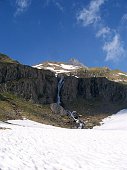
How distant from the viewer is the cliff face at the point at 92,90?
5965 inches

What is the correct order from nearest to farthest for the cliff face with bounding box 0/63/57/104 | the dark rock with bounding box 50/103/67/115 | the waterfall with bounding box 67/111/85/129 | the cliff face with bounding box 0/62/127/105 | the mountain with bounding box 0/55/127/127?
the waterfall with bounding box 67/111/85/129
the dark rock with bounding box 50/103/67/115
the mountain with bounding box 0/55/127/127
the cliff face with bounding box 0/63/57/104
the cliff face with bounding box 0/62/127/105

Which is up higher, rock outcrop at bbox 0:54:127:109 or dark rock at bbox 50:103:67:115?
rock outcrop at bbox 0:54:127:109

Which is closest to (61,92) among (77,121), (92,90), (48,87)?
(48,87)

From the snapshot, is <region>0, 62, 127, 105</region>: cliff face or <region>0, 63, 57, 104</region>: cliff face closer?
<region>0, 63, 57, 104</region>: cliff face

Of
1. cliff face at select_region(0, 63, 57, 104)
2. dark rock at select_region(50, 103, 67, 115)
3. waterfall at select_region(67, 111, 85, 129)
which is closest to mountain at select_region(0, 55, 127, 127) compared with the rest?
cliff face at select_region(0, 63, 57, 104)

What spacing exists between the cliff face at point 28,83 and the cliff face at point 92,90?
301 inches

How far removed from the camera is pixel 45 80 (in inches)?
5684

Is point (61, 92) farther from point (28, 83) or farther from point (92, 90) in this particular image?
point (92, 90)

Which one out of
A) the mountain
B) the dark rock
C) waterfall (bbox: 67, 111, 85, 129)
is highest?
the mountain

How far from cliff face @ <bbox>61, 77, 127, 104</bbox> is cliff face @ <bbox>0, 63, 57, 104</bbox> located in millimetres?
7657

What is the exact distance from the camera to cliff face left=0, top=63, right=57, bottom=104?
5123 inches

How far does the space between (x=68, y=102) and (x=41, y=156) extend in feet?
415

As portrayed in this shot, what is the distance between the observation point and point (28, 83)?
135 m

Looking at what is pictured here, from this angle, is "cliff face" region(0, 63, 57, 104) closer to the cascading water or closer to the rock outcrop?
the rock outcrop
